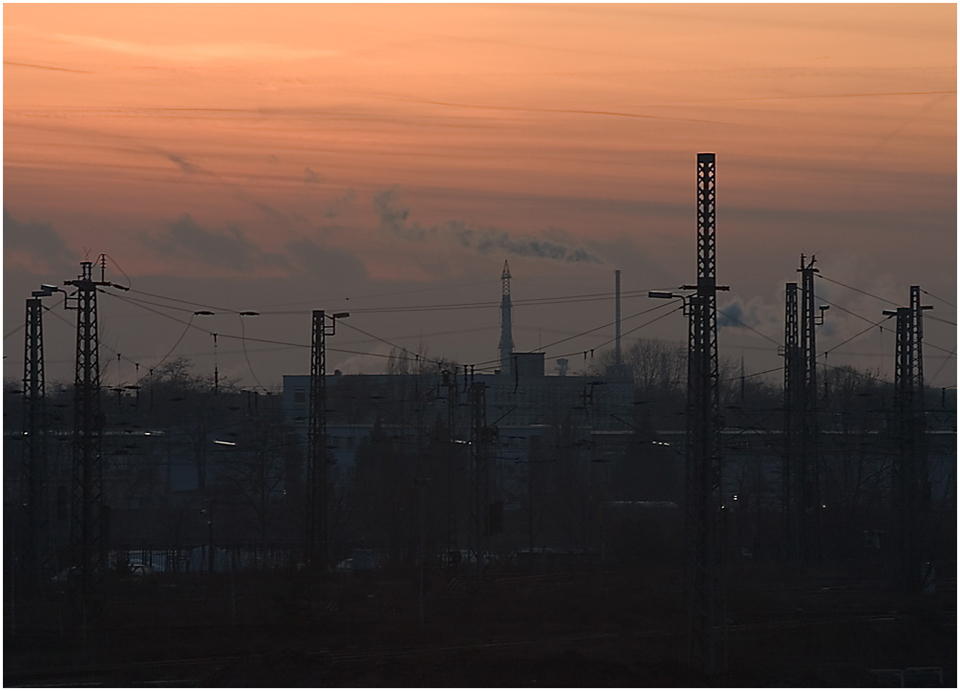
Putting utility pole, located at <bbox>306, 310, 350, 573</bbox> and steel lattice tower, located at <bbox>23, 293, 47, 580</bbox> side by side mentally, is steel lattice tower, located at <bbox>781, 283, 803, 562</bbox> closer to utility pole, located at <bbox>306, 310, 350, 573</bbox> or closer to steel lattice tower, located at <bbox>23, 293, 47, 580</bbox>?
utility pole, located at <bbox>306, 310, 350, 573</bbox>

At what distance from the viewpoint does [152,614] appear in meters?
34.0

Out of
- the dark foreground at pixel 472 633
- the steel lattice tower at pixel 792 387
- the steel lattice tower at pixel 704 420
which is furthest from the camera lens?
the steel lattice tower at pixel 792 387

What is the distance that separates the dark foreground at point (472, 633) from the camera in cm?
2352

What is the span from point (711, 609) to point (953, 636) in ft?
36.2

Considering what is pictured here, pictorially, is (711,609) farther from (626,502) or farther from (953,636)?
(626,502)

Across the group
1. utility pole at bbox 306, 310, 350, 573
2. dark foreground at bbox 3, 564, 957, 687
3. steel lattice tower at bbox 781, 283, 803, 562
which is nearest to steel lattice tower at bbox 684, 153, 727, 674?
dark foreground at bbox 3, 564, 957, 687

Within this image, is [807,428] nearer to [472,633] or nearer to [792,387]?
[792,387]

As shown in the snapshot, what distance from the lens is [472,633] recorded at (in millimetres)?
31453

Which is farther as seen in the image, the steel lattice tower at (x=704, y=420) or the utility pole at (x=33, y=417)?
the utility pole at (x=33, y=417)

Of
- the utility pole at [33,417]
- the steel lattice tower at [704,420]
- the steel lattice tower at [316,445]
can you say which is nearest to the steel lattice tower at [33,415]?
the utility pole at [33,417]

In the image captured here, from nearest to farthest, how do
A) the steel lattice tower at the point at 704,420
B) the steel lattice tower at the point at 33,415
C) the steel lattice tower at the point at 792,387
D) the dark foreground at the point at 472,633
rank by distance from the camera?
the steel lattice tower at the point at 704,420 < the dark foreground at the point at 472,633 < the steel lattice tower at the point at 33,415 < the steel lattice tower at the point at 792,387

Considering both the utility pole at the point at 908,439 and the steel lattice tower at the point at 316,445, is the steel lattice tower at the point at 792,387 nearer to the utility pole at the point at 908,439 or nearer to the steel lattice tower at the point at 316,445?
the utility pole at the point at 908,439

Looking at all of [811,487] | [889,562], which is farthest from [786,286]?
→ [889,562]

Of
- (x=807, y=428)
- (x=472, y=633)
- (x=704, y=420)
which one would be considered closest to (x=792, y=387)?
(x=807, y=428)
